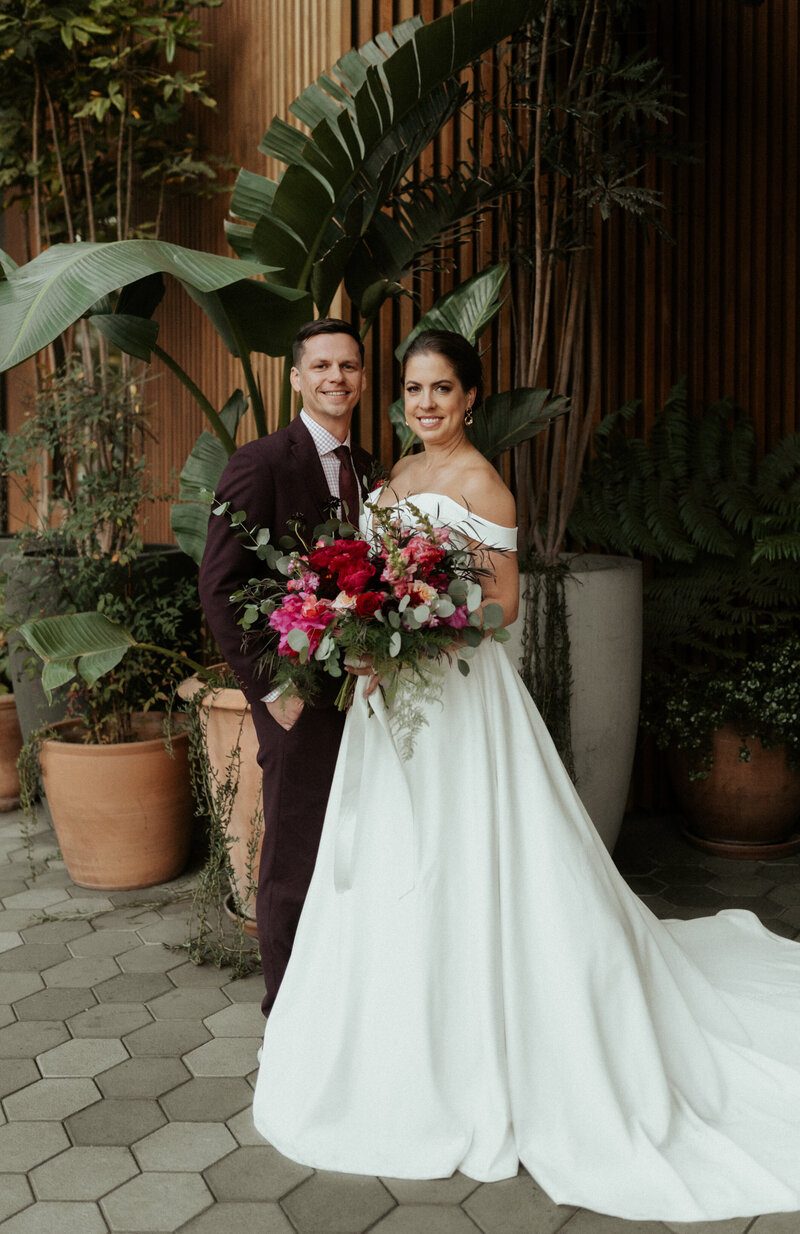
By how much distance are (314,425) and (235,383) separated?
2190 mm

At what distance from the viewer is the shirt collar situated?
282 centimetres

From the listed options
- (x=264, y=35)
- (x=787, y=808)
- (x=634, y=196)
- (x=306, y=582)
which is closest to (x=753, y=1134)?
(x=306, y=582)

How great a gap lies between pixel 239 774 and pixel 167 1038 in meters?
0.83

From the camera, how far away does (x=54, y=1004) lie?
312 cm

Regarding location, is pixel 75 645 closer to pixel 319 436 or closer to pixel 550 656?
pixel 319 436

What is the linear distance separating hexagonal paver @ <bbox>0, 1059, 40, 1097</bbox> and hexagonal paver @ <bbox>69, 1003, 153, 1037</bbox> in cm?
18

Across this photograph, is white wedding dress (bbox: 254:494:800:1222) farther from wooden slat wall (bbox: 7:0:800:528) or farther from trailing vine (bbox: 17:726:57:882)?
wooden slat wall (bbox: 7:0:800:528)

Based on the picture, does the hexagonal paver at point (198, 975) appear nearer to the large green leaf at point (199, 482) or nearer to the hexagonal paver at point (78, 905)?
the hexagonal paver at point (78, 905)

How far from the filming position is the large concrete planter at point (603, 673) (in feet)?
12.8

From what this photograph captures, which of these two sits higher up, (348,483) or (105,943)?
(348,483)

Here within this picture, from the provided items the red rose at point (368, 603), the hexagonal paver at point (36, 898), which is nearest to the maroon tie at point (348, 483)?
the red rose at point (368, 603)

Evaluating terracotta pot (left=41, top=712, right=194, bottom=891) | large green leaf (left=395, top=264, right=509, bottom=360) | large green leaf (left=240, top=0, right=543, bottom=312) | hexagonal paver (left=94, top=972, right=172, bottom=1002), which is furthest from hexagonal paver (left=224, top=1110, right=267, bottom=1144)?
large green leaf (left=240, top=0, right=543, bottom=312)

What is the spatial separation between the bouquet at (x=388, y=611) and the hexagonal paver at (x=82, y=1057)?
44.6 inches

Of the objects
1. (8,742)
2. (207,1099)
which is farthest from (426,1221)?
(8,742)
